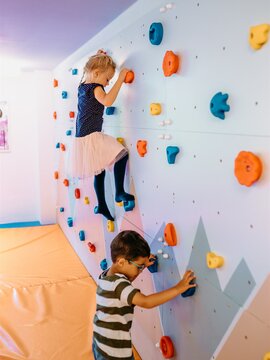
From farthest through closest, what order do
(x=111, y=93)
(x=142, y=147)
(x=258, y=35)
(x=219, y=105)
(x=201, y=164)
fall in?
(x=111, y=93)
(x=142, y=147)
(x=201, y=164)
(x=219, y=105)
(x=258, y=35)

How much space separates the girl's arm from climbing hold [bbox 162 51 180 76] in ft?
1.48

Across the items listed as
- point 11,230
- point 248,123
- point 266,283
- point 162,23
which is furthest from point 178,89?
point 11,230

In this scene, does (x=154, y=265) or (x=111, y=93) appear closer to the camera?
(x=154, y=265)

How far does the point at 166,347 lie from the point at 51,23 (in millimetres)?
1777

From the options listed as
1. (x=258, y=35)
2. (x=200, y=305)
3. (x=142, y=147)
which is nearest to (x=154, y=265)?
(x=200, y=305)

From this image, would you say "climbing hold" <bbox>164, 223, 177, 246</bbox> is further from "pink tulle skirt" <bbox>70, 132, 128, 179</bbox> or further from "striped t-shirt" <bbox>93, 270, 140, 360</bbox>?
"pink tulle skirt" <bbox>70, 132, 128, 179</bbox>

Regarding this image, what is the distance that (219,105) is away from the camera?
3.93 ft

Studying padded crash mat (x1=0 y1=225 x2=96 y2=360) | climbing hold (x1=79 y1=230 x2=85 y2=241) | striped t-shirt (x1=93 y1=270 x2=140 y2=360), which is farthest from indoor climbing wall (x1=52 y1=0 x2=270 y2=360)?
climbing hold (x1=79 y1=230 x2=85 y2=241)

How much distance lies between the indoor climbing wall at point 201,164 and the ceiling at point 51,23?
0.13m

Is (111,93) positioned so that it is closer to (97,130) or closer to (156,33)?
(97,130)

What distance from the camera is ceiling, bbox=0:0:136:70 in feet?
6.17

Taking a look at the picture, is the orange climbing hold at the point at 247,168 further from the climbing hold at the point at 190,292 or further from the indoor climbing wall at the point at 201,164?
the climbing hold at the point at 190,292

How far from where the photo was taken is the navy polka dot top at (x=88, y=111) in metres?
2.10

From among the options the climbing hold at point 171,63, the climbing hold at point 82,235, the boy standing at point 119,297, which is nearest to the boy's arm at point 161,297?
the boy standing at point 119,297
